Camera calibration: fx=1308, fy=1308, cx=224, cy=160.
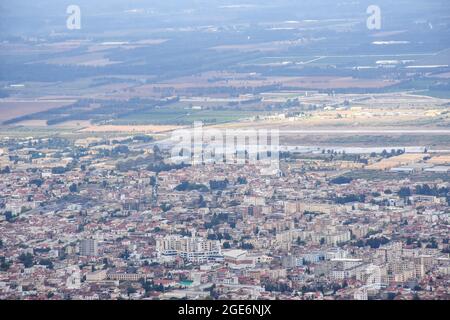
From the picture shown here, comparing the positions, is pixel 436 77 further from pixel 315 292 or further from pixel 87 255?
pixel 315 292

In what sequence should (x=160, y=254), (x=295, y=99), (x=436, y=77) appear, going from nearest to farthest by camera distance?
1. (x=160, y=254)
2. (x=295, y=99)
3. (x=436, y=77)

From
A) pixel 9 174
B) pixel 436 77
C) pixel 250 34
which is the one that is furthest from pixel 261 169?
pixel 250 34

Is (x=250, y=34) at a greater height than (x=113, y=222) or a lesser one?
greater

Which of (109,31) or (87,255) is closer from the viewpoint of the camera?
(87,255)

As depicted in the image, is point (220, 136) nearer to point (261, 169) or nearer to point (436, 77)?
point (261, 169)

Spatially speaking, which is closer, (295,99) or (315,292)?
(315,292)

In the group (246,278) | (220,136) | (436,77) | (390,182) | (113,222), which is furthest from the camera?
(436,77)

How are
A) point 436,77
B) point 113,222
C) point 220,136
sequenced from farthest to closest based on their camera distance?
point 436,77, point 220,136, point 113,222

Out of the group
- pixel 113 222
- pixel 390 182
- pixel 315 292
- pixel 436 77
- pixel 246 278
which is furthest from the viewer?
pixel 436 77

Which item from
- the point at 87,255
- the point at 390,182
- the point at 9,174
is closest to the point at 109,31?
the point at 9,174
